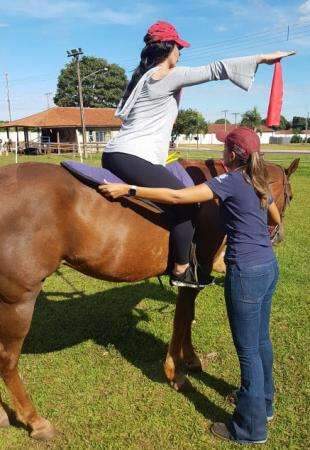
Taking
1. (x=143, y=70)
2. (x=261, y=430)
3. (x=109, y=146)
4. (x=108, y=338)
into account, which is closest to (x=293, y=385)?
(x=261, y=430)

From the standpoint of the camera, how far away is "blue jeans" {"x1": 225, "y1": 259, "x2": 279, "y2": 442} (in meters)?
3.06

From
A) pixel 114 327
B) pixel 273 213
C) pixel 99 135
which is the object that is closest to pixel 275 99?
pixel 273 213

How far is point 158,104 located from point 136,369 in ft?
8.79

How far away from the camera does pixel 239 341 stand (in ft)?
10.4

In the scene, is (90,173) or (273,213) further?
(273,213)

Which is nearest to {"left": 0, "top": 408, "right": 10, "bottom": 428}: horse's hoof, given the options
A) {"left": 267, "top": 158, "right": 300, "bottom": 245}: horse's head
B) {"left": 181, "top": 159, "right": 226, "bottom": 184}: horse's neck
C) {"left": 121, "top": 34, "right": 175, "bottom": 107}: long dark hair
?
{"left": 181, "top": 159, "right": 226, "bottom": 184}: horse's neck

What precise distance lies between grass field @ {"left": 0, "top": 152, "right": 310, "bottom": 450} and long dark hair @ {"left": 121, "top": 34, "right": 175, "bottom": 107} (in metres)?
2.75

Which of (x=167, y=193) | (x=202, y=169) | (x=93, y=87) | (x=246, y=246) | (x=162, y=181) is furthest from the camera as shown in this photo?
(x=93, y=87)

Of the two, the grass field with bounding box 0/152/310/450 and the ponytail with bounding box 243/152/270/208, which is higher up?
the ponytail with bounding box 243/152/270/208

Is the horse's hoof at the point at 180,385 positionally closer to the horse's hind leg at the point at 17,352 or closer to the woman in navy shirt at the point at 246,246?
the woman in navy shirt at the point at 246,246

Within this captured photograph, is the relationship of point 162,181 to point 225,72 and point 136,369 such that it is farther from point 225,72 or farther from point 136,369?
point 136,369

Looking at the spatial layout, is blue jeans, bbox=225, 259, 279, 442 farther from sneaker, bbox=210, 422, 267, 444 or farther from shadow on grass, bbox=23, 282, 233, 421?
shadow on grass, bbox=23, 282, 233, 421

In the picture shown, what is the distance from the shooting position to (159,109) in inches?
132

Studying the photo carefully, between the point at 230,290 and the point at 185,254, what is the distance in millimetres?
685
